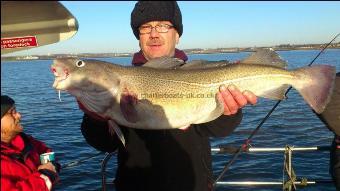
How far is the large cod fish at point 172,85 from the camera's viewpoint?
422 centimetres

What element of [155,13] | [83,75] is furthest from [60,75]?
[155,13]

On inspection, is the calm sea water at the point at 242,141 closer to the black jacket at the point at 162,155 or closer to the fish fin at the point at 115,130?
the black jacket at the point at 162,155

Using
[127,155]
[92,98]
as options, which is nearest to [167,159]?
[127,155]

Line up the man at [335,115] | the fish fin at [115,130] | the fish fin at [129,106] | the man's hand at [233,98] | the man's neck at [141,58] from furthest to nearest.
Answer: the man at [335,115] → the man's neck at [141,58] → the man's hand at [233,98] → the fish fin at [129,106] → the fish fin at [115,130]

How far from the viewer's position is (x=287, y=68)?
4750 millimetres

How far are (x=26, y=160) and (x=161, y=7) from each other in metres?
2.54

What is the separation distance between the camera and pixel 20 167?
3.52 m

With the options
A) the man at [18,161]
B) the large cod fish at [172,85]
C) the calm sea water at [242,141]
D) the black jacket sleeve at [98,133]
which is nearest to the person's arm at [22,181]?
the man at [18,161]

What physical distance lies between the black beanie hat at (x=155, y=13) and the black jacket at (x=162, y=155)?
1.40m

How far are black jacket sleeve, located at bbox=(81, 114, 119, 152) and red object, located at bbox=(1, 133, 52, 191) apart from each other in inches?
24.2

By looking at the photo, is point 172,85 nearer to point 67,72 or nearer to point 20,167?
point 67,72

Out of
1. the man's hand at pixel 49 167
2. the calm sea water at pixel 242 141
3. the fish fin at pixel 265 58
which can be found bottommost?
the calm sea water at pixel 242 141

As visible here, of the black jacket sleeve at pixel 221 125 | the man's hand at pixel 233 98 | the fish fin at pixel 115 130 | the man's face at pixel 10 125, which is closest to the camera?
the man's face at pixel 10 125

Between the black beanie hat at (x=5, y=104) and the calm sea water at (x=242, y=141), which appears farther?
the calm sea water at (x=242, y=141)
